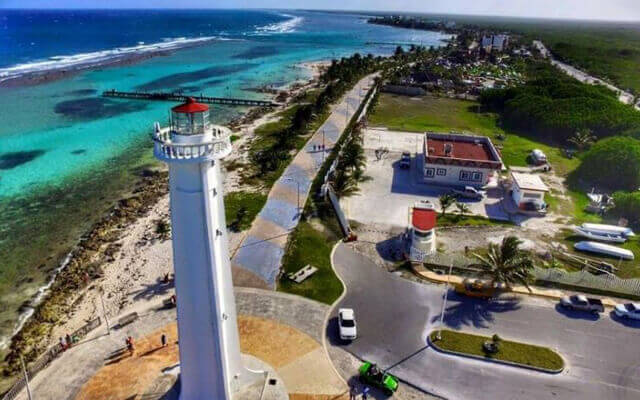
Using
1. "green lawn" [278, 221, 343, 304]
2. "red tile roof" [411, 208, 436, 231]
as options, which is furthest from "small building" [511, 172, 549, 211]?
"green lawn" [278, 221, 343, 304]

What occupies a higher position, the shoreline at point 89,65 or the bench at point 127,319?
the shoreline at point 89,65

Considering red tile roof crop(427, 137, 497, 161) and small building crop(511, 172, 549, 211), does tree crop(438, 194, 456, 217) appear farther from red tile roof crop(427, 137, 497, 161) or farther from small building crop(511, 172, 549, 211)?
red tile roof crop(427, 137, 497, 161)

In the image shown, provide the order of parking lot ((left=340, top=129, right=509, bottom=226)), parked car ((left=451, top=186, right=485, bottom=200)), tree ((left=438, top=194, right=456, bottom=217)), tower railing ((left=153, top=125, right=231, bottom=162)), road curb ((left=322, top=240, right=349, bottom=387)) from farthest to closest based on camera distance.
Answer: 1. parked car ((left=451, top=186, right=485, bottom=200))
2. parking lot ((left=340, top=129, right=509, bottom=226))
3. tree ((left=438, top=194, right=456, bottom=217))
4. road curb ((left=322, top=240, right=349, bottom=387))
5. tower railing ((left=153, top=125, right=231, bottom=162))

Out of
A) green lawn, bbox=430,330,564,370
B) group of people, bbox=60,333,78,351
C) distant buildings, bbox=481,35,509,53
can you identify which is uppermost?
distant buildings, bbox=481,35,509,53

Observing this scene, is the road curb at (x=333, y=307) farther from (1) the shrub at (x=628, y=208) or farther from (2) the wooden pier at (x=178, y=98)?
(2) the wooden pier at (x=178, y=98)

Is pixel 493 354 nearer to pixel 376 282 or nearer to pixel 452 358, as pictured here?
pixel 452 358

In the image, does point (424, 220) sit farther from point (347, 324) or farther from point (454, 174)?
point (454, 174)

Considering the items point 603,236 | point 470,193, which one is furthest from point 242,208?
point 603,236

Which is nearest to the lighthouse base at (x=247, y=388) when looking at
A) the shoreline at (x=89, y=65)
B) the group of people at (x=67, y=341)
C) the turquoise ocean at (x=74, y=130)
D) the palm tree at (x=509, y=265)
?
the group of people at (x=67, y=341)
